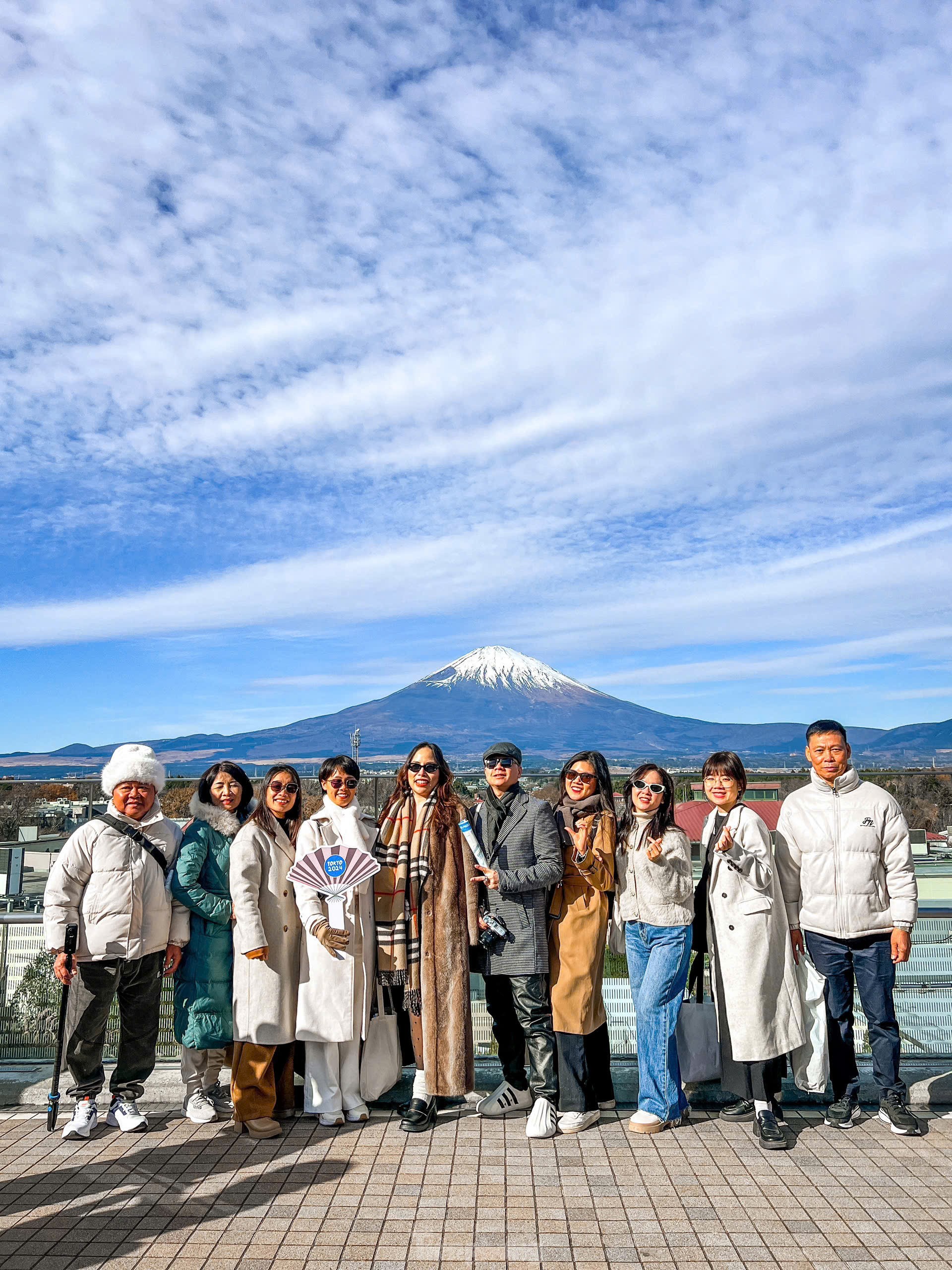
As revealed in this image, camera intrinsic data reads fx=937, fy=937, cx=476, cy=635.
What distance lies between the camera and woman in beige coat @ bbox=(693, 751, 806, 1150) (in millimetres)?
4176

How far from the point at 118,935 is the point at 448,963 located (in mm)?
1501

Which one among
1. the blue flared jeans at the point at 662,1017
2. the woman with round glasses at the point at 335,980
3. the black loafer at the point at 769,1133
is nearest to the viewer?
the black loafer at the point at 769,1133

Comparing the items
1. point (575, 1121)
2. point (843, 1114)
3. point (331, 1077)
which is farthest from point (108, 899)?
point (843, 1114)

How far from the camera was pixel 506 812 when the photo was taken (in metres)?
4.46

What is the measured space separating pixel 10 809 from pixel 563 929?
3.83m

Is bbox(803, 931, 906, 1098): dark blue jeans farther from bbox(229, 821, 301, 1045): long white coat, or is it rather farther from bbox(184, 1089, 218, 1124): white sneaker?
bbox(184, 1089, 218, 1124): white sneaker

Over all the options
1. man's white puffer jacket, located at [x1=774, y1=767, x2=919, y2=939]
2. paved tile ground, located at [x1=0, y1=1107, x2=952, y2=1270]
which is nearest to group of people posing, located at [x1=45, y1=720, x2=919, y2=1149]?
man's white puffer jacket, located at [x1=774, y1=767, x2=919, y2=939]

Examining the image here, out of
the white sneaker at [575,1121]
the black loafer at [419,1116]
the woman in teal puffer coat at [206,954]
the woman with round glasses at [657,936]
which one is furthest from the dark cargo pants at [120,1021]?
the woman with round glasses at [657,936]

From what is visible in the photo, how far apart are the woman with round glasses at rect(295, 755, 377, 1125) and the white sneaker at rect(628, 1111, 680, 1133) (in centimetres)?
121

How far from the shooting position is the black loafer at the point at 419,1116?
4129 mm

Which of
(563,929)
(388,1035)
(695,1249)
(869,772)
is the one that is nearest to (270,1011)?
(388,1035)

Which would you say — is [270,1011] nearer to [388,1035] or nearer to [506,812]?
[388,1035]

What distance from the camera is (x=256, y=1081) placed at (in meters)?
4.21

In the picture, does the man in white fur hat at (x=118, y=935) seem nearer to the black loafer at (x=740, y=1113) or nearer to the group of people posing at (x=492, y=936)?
the group of people posing at (x=492, y=936)
